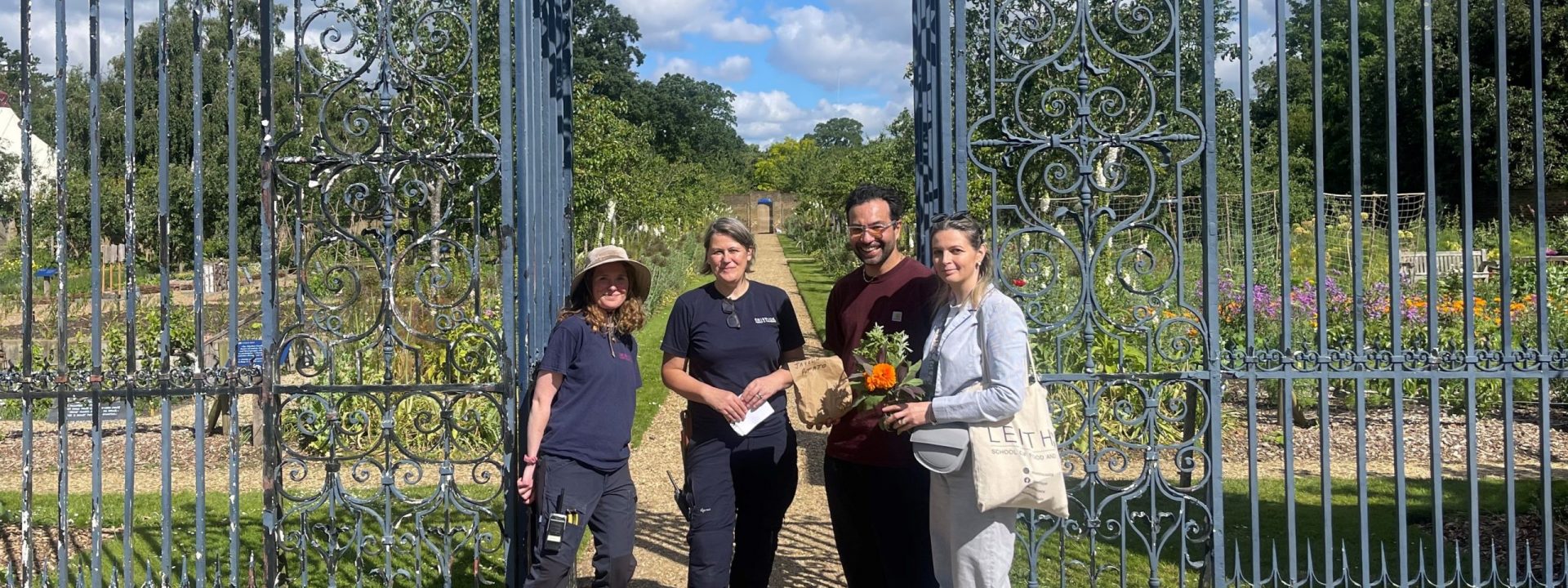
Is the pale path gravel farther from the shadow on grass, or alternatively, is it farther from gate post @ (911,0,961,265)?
gate post @ (911,0,961,265)

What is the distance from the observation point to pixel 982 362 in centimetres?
347

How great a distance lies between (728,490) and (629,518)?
33 cm

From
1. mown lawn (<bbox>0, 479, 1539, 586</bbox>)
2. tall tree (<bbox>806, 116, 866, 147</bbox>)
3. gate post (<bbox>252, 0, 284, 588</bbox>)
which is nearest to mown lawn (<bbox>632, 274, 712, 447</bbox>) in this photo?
mown lawn (<bbox>0, 479, 1539, 586</bbox>)

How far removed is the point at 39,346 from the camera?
425 inches

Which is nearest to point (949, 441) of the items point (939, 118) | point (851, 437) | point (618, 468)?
point (851, 437)

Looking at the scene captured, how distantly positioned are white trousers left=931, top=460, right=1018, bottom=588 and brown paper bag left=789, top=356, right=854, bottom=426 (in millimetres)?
394

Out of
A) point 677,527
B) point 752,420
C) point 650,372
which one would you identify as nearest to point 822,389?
point 752,420

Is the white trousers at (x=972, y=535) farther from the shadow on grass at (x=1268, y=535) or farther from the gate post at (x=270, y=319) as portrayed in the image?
A: the gate post at (x=270, y=319)

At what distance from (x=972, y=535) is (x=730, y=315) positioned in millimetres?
1049

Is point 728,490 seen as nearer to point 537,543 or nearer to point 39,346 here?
point 537,543

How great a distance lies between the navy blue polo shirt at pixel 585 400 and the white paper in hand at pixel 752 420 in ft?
1.25

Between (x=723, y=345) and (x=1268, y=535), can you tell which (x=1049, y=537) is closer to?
(x=723, y=345)

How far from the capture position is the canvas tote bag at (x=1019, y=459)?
338 centimetres

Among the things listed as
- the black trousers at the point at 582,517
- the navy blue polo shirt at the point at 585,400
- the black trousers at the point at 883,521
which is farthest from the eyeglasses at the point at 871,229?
the black trousers at the point at 582,517
